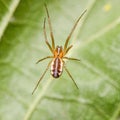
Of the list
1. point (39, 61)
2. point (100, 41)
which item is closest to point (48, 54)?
point (39, 61)

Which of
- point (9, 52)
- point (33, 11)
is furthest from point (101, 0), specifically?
point (9, 52)

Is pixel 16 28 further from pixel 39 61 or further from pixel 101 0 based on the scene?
pixel 101 0

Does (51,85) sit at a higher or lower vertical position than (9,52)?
lower
